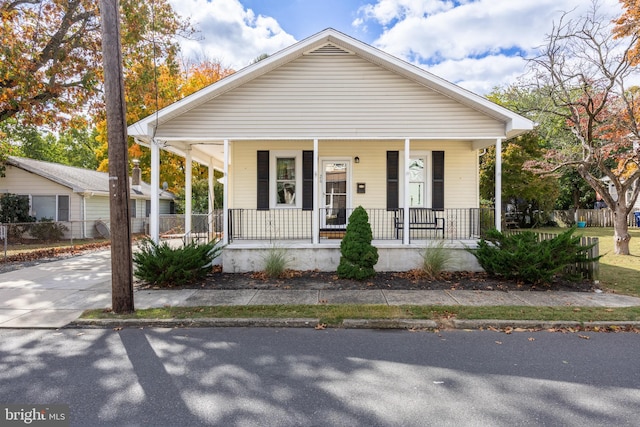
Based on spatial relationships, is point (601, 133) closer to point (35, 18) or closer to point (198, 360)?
point (198, 360)

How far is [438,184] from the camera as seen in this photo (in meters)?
10.4

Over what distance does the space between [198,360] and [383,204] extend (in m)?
7.59

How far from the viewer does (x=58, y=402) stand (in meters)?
3.15

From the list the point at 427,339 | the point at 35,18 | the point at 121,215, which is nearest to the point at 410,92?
the point at 427,339

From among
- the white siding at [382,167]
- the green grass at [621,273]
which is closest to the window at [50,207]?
the white siding at [382,167]

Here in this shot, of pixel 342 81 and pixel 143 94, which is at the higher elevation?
pixel 143 94

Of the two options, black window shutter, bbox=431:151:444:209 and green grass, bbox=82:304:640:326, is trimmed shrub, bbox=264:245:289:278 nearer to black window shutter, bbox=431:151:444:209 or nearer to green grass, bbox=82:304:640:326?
green grass, bbox=82:304:640:326

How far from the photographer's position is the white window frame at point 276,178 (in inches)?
406

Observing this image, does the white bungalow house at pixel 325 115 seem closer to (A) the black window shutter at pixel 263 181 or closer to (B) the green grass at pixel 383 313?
(A) the black window shutter at pixel 263 181

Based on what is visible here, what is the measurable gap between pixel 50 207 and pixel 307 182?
51.7ft

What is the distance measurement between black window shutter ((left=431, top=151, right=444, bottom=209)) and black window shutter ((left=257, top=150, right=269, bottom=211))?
506 centimetres

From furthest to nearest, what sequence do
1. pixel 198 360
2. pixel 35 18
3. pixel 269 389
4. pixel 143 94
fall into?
pixel 143 94, pixel 35 18, pixel 198 360, pixel 269 389

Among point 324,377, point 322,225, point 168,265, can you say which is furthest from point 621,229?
point 168,265

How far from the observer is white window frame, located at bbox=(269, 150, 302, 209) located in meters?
10.3
